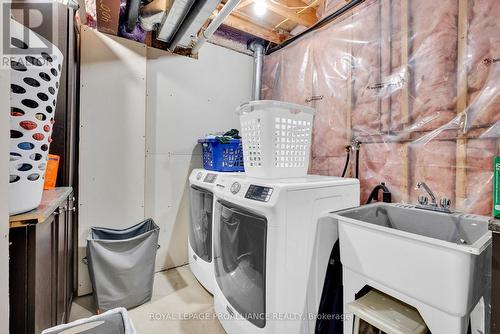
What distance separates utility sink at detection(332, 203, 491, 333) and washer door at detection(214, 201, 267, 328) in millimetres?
433

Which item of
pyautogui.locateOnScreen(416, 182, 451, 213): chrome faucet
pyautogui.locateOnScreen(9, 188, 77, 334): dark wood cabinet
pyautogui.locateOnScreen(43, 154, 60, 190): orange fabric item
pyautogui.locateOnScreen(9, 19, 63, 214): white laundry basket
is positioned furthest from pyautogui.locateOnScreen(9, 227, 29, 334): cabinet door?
pyautogui.locateOnScreen(416, 182, 451, 213): chrome faucet

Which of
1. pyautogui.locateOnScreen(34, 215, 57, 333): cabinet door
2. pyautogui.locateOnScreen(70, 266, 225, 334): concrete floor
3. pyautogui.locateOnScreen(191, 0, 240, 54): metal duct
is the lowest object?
pyautogui.locateOnScreen(70, 266, 225, 334): concrete floor

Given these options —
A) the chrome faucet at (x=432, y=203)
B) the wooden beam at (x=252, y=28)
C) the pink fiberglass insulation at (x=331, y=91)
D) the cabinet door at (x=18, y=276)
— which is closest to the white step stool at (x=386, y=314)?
the chrome faucet at (x=432, y=203)

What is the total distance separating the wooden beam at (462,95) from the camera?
1379 mm

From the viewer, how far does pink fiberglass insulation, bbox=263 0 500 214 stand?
52.3 inches

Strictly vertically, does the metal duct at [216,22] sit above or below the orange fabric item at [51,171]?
above

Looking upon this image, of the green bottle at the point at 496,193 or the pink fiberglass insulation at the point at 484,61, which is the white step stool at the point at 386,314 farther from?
the pink fiberglass insulation at the point at 484,61

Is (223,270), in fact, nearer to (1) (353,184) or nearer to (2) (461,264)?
(1) (353,184)

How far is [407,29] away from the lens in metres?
1.62

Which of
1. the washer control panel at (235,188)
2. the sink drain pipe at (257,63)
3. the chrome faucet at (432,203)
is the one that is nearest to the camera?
the chrome faucet at (432,203)

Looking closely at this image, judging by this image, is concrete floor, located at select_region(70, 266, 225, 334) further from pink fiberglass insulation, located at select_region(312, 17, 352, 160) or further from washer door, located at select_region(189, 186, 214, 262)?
pink fiberglass insulation, located at select_region(312, 17, 352, 160)

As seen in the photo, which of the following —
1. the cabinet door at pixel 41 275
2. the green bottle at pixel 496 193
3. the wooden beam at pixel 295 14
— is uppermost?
the wooden beam at pixel 295 14

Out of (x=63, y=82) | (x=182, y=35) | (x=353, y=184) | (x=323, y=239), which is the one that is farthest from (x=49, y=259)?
(x=182, y=35)

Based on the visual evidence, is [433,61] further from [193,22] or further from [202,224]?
[202,224]
